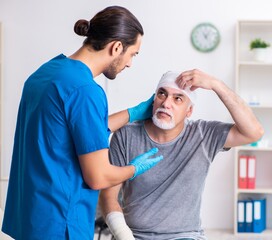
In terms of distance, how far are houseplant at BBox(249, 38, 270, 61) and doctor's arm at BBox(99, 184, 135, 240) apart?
2.73 meters

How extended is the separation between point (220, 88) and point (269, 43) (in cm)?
279

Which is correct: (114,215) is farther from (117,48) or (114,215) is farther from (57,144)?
(117,48)

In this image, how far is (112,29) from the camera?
1.68 metres

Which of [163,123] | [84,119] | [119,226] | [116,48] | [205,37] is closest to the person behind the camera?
[84,119]

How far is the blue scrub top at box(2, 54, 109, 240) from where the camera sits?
159cm

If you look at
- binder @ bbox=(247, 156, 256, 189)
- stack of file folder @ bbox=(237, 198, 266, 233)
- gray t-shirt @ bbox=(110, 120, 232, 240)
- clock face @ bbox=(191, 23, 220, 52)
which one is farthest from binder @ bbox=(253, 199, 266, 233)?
gray t-shirt @ bbox=(110, 120, 232, 240)

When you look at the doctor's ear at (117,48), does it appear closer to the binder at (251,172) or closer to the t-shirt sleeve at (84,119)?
the t-shirt sleeve at (84,119)

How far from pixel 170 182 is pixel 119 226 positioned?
24 cm

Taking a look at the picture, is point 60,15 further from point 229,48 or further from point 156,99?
point 156,99

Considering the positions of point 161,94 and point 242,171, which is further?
Answer: point 242,171

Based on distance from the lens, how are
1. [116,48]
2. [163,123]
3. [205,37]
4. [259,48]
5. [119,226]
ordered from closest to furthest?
[116,48] < [119,226] < [163,123] < [259,48] < [205,37]

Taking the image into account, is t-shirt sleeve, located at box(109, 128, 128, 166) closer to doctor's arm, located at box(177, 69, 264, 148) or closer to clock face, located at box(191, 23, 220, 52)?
doctor's arm, located at box(177, 69, 264, 148)

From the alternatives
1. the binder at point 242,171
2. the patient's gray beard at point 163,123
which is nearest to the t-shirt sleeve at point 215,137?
the patient's gray beard at point 163,123

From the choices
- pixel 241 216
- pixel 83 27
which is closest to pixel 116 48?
pixel 83 27
